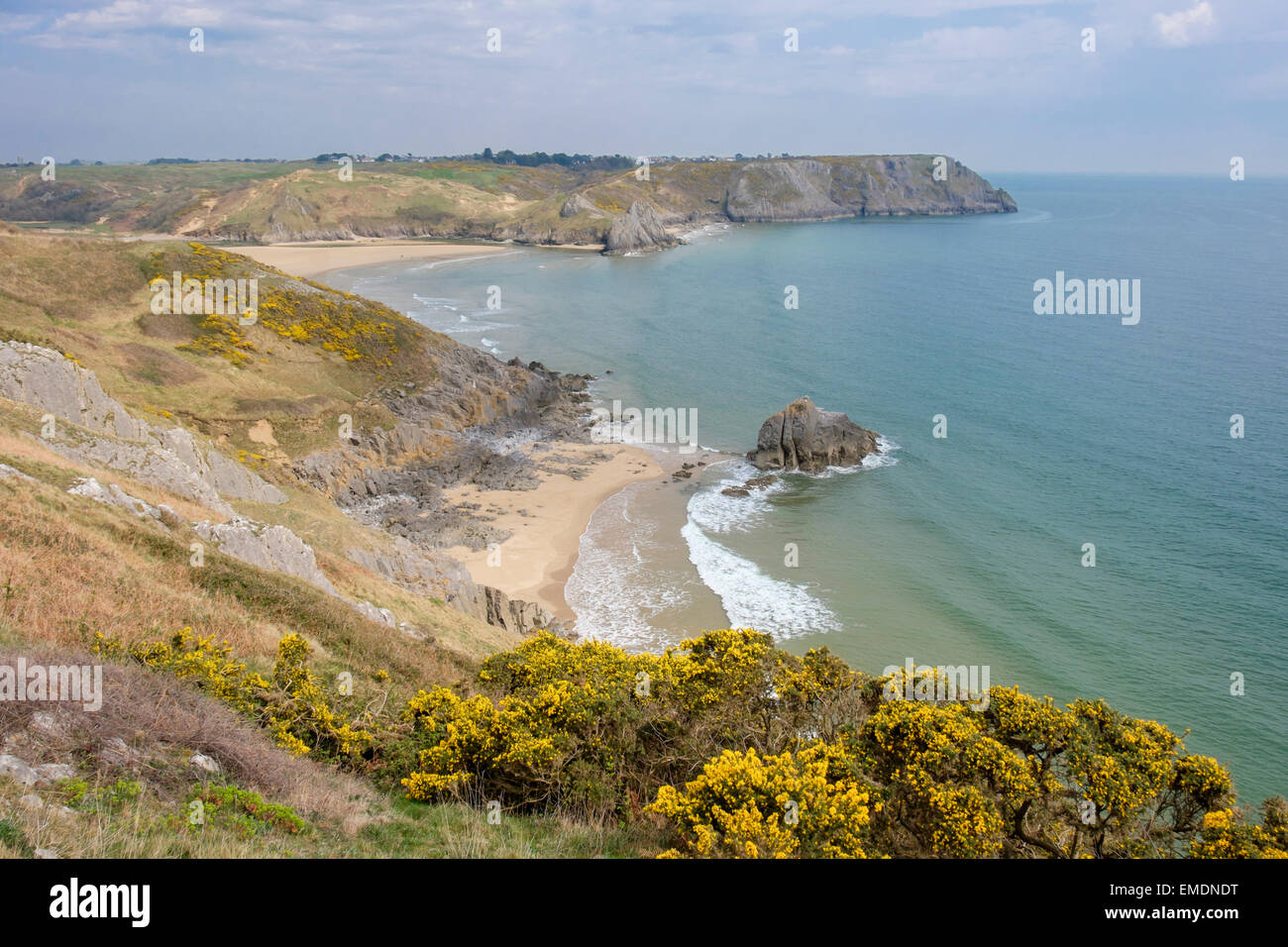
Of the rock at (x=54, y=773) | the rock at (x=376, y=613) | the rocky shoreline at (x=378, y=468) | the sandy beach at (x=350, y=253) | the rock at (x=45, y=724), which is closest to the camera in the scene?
the rock at (x=54, y=773)

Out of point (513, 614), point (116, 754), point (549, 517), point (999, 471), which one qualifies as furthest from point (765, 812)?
point (999, 471)

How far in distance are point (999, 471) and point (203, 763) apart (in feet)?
145

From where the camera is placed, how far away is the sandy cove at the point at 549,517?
3484 cm

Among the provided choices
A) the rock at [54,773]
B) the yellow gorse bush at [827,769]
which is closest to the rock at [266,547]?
the yellow gorse bush at [827,769]

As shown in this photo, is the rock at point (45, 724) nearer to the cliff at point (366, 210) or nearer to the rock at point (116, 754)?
the rock at point (116, 754)

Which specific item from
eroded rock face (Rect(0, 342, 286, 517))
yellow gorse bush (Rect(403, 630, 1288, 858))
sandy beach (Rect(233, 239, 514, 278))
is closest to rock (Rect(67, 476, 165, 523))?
eroded rock face (Rect(0, 342, 286, 517))

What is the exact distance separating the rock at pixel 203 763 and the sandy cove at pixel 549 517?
2147 cm

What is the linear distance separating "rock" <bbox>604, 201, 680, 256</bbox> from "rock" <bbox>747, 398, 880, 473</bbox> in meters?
102

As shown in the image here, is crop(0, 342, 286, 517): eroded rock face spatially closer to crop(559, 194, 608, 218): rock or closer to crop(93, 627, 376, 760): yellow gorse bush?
crop(93, 627, 376, 760): yellow gorse bush

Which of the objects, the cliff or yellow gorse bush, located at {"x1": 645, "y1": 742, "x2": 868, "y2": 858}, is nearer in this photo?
yellow gorse bush, located at {"x1": 645, "y1": 742, "x2": 868, "y2": 858}

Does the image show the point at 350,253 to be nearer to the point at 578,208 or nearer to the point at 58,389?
the point at 578,208

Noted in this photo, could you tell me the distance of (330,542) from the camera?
28109mm

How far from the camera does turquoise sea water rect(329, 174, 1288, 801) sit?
29.5 m

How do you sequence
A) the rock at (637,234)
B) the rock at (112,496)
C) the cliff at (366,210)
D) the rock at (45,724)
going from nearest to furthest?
the rock at (45,724) < the rock at (112,496) < the rock at (637,234) < the cliff at (366,210)
